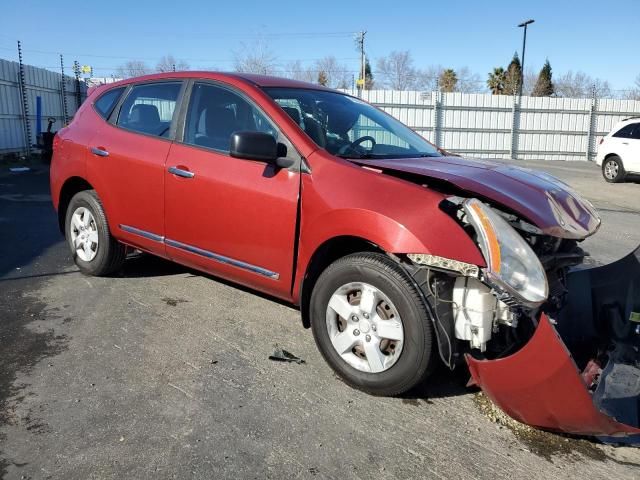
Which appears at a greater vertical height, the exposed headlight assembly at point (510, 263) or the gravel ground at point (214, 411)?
the exposed headlight assembly at point (510, 263)

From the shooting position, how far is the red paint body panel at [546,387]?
233 centimetres

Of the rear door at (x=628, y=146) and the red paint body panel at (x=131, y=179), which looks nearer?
the red paint body panel at (x=131, y=179)

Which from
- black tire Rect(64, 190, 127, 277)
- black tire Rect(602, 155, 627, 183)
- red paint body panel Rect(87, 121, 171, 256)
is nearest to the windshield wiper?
red paint body panel Rect(87, 121, 171, 256)

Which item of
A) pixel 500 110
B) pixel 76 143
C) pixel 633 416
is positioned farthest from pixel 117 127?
pixel 500 110

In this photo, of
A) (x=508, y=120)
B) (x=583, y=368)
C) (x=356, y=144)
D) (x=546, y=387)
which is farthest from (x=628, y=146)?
(x=546, y=387)

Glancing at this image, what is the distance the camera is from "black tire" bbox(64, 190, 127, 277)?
15.3 ft

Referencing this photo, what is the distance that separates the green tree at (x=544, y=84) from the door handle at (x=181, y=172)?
5910cm

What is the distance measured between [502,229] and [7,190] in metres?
10.6

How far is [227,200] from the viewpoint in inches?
142

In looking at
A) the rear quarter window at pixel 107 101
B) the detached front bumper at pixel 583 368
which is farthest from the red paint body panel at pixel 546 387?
the rear quarter window at pixel 107 101

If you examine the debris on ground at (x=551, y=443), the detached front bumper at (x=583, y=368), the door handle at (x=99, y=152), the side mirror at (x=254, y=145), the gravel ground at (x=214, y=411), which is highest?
the side mirror at (x=254, y=145)

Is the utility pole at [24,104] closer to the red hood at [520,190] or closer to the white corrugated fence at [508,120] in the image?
the white corrugated fence at [508,120]

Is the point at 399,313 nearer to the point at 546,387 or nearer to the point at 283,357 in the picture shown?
the point at 546,387

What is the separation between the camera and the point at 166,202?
4.04 meters
